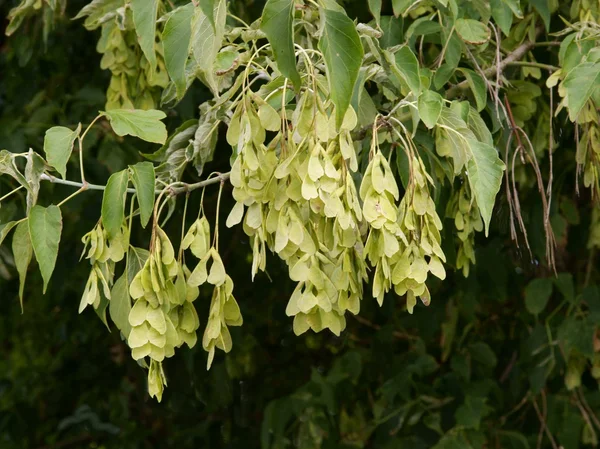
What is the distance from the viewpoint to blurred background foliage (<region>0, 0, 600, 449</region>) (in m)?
2.31

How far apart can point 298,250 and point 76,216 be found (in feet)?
6.00

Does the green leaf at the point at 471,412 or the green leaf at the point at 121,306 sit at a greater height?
the green leaf at the point at 121,306

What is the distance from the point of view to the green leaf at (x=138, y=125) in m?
1.21

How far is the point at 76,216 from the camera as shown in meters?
2.74

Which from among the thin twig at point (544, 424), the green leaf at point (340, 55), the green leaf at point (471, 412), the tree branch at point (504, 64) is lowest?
the thin twig at point (544, 424)

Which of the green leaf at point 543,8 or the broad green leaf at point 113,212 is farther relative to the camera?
the green leaf at point 543,8

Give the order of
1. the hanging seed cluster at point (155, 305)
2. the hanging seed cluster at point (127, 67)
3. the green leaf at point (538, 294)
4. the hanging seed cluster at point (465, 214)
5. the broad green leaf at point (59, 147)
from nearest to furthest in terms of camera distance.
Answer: the hanging seed cluster at point (155, 305)
the broad green leaf at point (59, 147)
the hanging seed cluster at point (465, 214)
the hanging seed cluster at point (127, 67)
the green leaf at point (538, 294)

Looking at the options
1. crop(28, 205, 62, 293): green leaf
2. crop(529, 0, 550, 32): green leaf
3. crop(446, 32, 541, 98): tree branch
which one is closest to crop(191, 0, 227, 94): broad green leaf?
crop(28, 205, 62, 293): green leaf

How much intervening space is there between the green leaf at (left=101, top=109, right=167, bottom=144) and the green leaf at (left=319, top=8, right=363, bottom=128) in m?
0.30

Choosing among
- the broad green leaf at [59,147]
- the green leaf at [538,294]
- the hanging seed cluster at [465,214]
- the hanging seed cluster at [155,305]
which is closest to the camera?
the hanging seed cluster at [155,305]

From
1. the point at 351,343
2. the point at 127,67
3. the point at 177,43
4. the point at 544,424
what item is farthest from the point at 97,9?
the point at 544,424

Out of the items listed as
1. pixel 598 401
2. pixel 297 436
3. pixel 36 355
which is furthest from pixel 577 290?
pixel 36 355

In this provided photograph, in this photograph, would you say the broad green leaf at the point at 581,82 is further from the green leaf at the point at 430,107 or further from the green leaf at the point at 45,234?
the green leaf at the point at 45,234

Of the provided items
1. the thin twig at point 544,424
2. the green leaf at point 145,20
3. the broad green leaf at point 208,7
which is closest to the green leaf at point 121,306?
the green leaf at point 145,20
